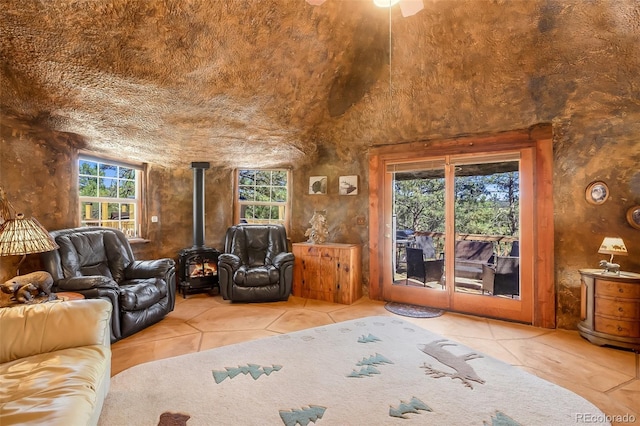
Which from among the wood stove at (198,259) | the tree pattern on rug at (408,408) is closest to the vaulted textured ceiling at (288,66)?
the wood stove at (198,259)

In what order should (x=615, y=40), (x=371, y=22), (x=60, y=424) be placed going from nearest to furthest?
(x=60, y=424)
(x=615, y=40)
(x=371, y=22)

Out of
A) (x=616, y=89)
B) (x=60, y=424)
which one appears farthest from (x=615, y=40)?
(x=60, y=424)

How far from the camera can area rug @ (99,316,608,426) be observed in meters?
1.78

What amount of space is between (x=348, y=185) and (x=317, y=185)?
0.55 meters

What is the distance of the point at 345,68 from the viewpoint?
144 inches

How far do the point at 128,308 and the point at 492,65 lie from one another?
14.3 feet

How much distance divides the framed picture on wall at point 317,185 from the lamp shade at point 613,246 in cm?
335

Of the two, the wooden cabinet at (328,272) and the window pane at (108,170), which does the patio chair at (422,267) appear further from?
the window pane at (108,170)

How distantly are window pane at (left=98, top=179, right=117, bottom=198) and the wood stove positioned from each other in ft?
3.65

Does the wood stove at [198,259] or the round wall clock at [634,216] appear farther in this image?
the wood stove at [198,259]

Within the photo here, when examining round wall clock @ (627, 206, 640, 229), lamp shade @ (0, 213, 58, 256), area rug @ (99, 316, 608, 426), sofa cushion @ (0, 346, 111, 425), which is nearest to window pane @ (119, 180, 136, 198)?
lamp shade @ (0, 213, 58, 256)

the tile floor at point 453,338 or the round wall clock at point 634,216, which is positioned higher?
the round wall clock at point 634,216

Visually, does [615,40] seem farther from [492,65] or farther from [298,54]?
[298,54]

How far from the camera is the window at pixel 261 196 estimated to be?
5242 mm
